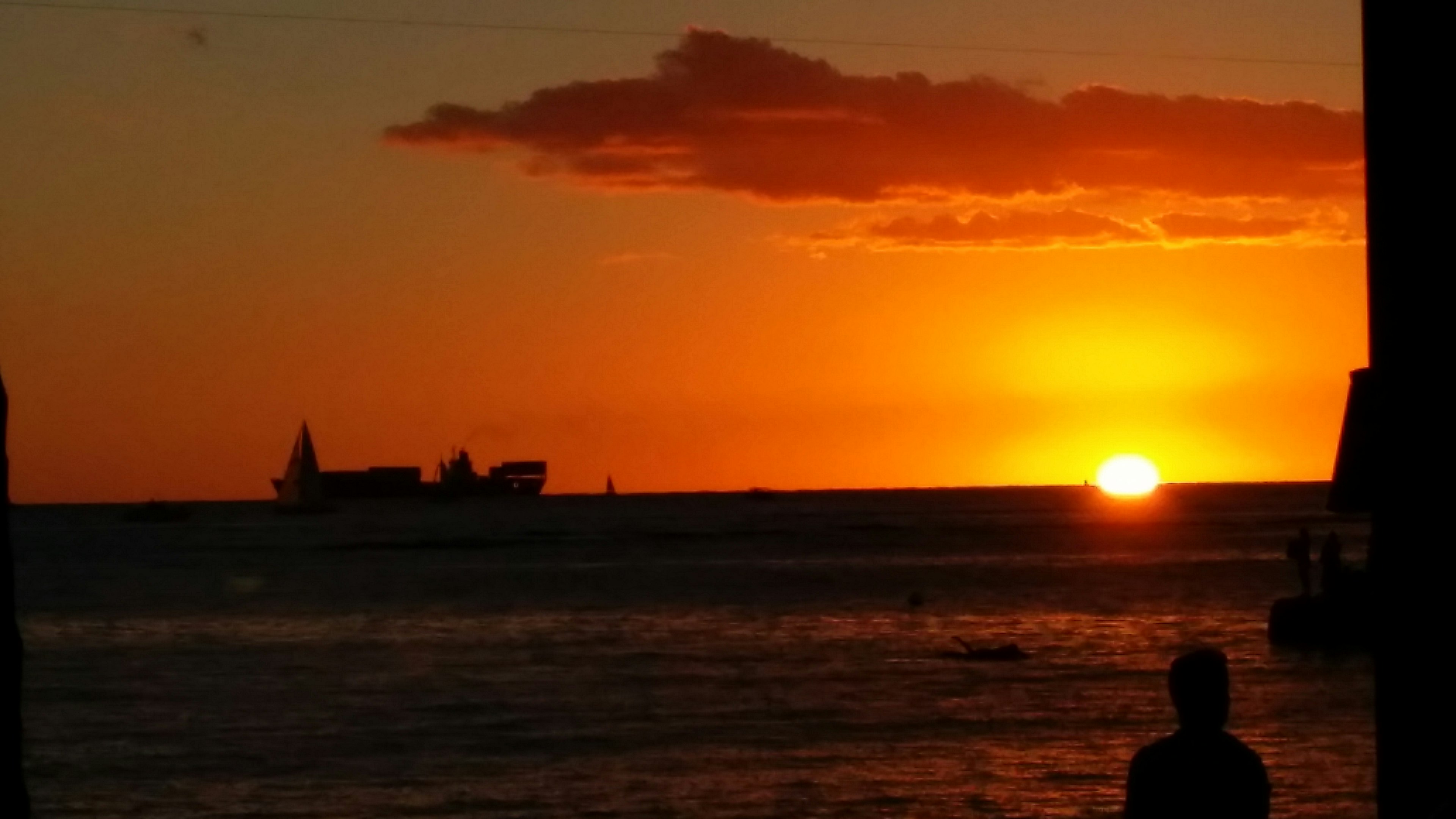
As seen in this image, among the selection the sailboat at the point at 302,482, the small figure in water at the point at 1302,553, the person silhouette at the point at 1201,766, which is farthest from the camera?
the sailboat at the point at 302,482

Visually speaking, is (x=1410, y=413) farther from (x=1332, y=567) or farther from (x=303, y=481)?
(x=303, y=481)

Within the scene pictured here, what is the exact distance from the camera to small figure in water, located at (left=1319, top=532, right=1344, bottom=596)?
42.5 meters

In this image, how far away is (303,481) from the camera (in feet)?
630

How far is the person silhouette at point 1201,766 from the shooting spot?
682 centimetres

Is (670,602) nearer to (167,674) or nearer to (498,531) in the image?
(167,674)

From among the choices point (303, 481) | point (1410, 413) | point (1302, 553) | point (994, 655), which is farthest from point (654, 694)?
point (303, 481)

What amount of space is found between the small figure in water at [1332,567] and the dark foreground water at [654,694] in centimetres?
197

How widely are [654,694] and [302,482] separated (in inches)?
6207

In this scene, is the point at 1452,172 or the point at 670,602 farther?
the point at 670,602

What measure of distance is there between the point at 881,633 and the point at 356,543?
92.7 m

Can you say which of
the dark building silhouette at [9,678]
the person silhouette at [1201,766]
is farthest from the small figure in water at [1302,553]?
the dark building silhouette at [9,678]

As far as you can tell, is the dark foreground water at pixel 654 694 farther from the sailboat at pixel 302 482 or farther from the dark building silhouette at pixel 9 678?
the sailboat at pixel 302 482

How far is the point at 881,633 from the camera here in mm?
55438

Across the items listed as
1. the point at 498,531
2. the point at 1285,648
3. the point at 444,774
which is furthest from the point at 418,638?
the point at 498,531
